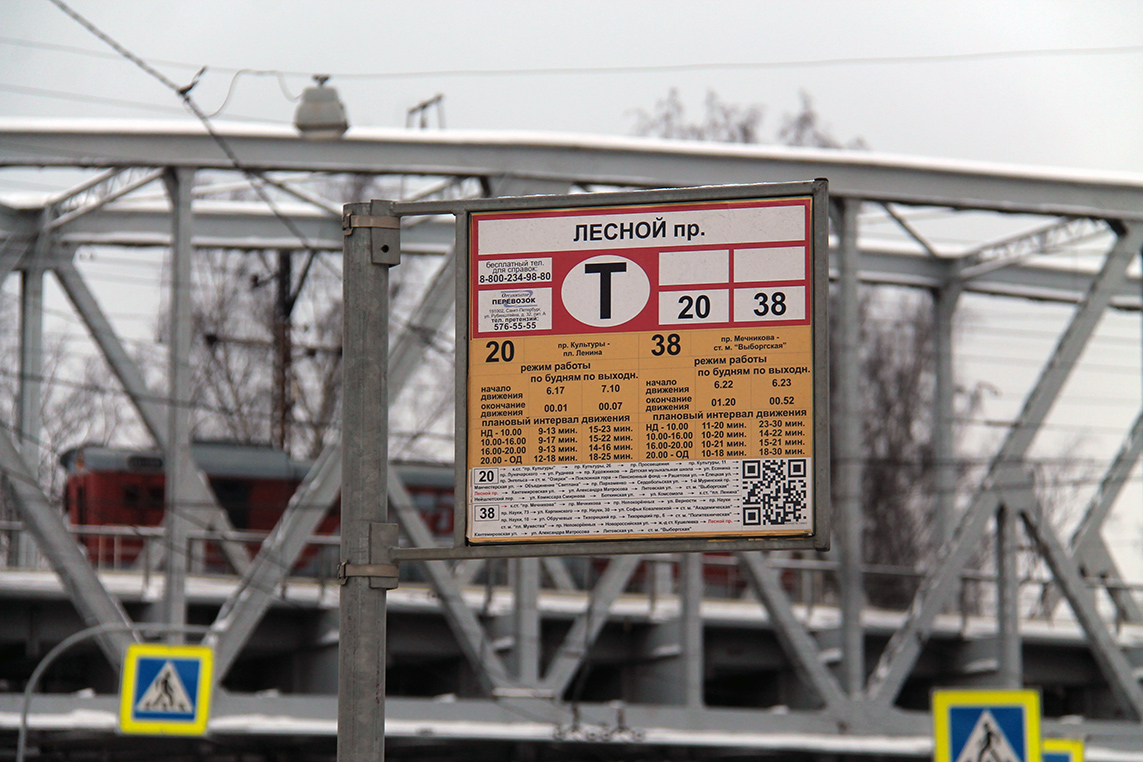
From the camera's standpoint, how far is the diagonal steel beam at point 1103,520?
2672 centimetres

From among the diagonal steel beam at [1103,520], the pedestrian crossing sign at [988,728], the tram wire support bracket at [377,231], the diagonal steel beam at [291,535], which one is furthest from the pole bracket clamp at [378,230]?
the diagonal steel beam at [1103,520]

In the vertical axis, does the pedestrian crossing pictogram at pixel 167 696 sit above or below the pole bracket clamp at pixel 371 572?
below

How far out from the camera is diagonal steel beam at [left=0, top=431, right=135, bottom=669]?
21.8 meters

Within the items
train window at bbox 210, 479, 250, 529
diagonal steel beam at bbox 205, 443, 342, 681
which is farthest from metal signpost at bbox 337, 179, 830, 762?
train window at bbox 210, 479, 250, 529

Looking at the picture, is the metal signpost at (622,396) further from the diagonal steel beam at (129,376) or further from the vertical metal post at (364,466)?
the diagonal steel beam at (129,376)

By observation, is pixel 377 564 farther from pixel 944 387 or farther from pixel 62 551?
pixel 944 387

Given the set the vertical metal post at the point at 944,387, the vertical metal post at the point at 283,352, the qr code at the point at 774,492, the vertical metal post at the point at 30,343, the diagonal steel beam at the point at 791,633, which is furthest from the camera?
the vertical metal post at the point at 283,352

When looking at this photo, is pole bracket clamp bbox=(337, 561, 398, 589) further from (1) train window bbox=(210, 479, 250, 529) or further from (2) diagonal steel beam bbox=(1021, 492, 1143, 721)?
(1) train window bbox=(210, 479, 250, 529)

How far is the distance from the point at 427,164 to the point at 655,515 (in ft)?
58.3

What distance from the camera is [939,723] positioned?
14164 mm

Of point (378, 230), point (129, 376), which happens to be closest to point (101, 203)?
point (129, 376)

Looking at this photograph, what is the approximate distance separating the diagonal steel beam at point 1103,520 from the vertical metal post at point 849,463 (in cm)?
483

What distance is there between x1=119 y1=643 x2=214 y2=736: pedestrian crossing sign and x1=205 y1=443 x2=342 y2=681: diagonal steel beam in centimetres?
301

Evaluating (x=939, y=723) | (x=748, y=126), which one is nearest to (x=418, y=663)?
(x=748, y=126)
